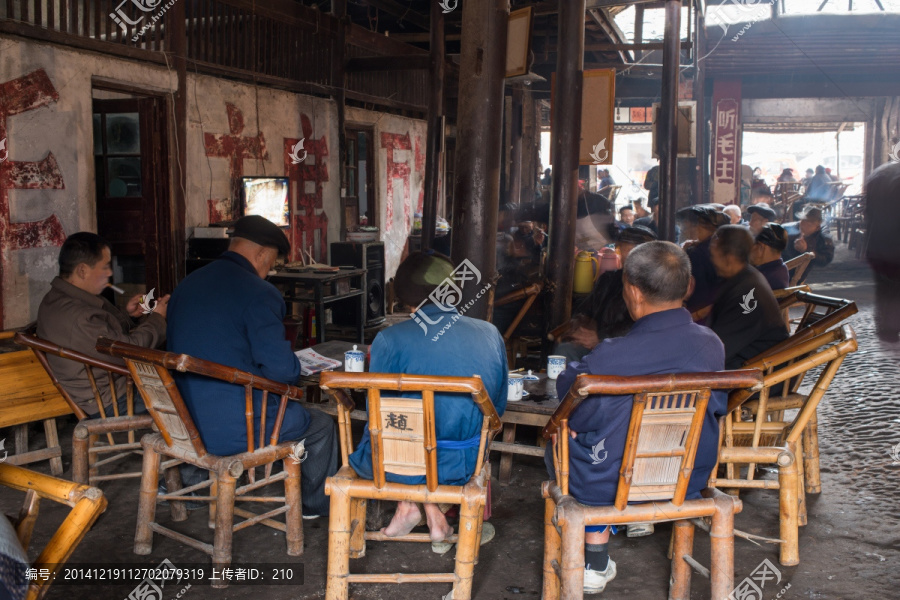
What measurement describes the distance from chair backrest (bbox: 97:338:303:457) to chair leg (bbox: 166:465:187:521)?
2.02ft

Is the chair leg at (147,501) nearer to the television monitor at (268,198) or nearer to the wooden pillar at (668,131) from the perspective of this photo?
the television monitor at (268,198)

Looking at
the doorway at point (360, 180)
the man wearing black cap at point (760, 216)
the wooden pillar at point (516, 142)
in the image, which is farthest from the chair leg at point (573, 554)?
the wooden pillar at point (516, 142)

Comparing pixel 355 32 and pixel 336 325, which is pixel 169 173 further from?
pixel 355 32

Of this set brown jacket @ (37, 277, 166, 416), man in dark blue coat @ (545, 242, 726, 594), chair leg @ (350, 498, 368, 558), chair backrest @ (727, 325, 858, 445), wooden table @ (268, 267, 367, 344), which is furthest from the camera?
wooden table @ (268, 267, 367, 344)

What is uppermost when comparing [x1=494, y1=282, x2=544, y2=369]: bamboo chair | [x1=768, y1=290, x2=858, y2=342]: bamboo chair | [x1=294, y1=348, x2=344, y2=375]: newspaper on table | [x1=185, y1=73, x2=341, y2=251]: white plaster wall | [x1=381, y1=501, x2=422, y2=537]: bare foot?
[x1=185, y1=73, x2=341, y2=251]: white plaster wall

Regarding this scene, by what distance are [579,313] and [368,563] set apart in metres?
2.20

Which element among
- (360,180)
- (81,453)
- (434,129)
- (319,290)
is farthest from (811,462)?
(360,180)

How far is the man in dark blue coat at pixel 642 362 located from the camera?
246cm

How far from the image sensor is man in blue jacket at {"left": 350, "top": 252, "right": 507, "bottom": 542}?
2.68 meters

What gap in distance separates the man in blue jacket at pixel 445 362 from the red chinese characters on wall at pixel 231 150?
16.3ft

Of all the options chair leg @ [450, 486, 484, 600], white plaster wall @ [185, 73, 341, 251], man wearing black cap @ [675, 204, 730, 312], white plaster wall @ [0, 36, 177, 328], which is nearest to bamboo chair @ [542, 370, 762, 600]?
chair leg @ [450, 486, 484, 600]

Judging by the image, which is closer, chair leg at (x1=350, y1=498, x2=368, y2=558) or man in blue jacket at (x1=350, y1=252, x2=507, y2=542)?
man in blue jacket at (x1=350, y1=252, x2=507, y2=542)

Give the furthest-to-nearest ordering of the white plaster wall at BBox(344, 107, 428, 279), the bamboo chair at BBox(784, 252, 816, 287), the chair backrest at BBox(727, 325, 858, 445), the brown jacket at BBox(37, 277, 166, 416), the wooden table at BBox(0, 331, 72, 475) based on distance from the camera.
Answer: the white plaster wall at BBox(344, 107, 428, 279)
the bamboo chair at BBox(784, 252, 816, 287)
the wooden table at BBox(0, 331, 72, 475)
the brown jacket at BBox(37, 277, 166, 416)
the chair backrest at BBox(727, 325, 858, 445)

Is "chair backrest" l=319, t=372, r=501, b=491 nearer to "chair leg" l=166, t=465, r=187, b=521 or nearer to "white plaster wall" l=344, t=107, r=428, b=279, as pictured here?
"chair leg" l=166, t=465, r=187, b=521
